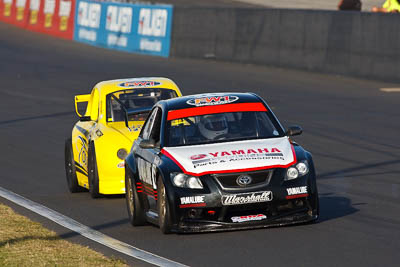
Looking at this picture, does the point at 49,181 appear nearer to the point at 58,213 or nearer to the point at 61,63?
the point at 58,213

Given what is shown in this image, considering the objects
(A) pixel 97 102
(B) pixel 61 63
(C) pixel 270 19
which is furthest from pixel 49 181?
(B) pixel 61 63

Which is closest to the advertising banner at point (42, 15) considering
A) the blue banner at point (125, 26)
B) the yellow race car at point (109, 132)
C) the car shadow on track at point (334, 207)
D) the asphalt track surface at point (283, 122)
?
the blue banner at point (125, 26)

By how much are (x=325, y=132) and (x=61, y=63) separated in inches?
709

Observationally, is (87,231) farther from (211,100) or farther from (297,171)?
(297,171)

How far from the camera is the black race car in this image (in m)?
9.24

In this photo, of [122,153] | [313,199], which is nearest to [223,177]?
[313,199]

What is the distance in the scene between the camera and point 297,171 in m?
9.45

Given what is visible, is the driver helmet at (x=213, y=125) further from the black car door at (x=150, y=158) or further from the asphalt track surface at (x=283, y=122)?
the asphalt track surface at (x=283, y=122)

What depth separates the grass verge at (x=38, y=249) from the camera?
319 inches

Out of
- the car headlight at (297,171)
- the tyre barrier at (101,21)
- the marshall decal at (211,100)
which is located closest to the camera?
the car headlight at (297,171)

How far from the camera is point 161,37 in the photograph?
36.0 meters

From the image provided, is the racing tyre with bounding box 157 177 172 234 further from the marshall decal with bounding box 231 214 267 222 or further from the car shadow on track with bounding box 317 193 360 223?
the car shadow on track with bounding box 317 193 360 223

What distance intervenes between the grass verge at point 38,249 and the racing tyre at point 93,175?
7.26 ft

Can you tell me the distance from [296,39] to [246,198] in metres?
20.0
